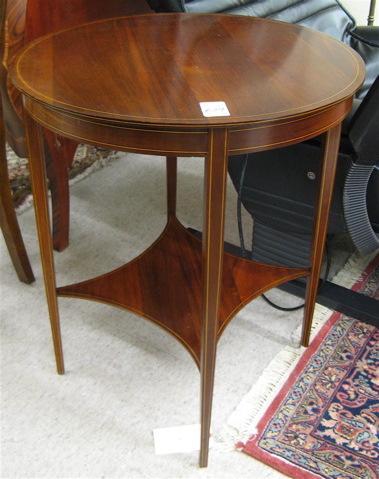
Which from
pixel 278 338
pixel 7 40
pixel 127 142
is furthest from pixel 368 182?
pixel 7 40

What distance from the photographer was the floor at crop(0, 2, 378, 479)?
1018 mm

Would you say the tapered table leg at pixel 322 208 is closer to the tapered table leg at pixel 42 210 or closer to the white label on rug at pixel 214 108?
the white label on rug at pixel 214 108

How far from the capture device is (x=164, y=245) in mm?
1318

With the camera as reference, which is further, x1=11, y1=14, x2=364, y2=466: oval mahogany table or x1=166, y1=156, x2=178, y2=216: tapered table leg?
x1=166, y1=156, x2=178, y2=216: tapered table leg

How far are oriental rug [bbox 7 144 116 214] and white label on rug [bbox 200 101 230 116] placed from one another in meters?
1.10

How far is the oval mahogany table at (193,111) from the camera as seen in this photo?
30.1 inches

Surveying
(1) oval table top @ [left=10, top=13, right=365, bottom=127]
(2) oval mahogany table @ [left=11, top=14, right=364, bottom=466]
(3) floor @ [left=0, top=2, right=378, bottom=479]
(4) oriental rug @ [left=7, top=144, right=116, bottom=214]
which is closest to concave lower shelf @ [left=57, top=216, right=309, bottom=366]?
(2) oval mahogany table @ [left=11, top=14, right=364, bottom=466]

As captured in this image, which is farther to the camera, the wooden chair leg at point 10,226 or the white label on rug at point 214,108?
the wooden chair leg at point 10,226

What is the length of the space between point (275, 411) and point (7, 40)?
0.96 m

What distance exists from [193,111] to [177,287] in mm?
527

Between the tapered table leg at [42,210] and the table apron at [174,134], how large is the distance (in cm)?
12

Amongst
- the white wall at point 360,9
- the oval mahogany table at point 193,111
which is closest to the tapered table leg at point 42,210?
the oval mahogany table at point 193,111

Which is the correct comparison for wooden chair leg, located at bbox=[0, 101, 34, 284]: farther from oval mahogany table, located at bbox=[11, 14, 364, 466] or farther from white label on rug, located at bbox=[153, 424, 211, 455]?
white label on rug, located at bbox=[153, 424, 211, 455]

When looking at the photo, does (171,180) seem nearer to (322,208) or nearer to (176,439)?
(322,208)
